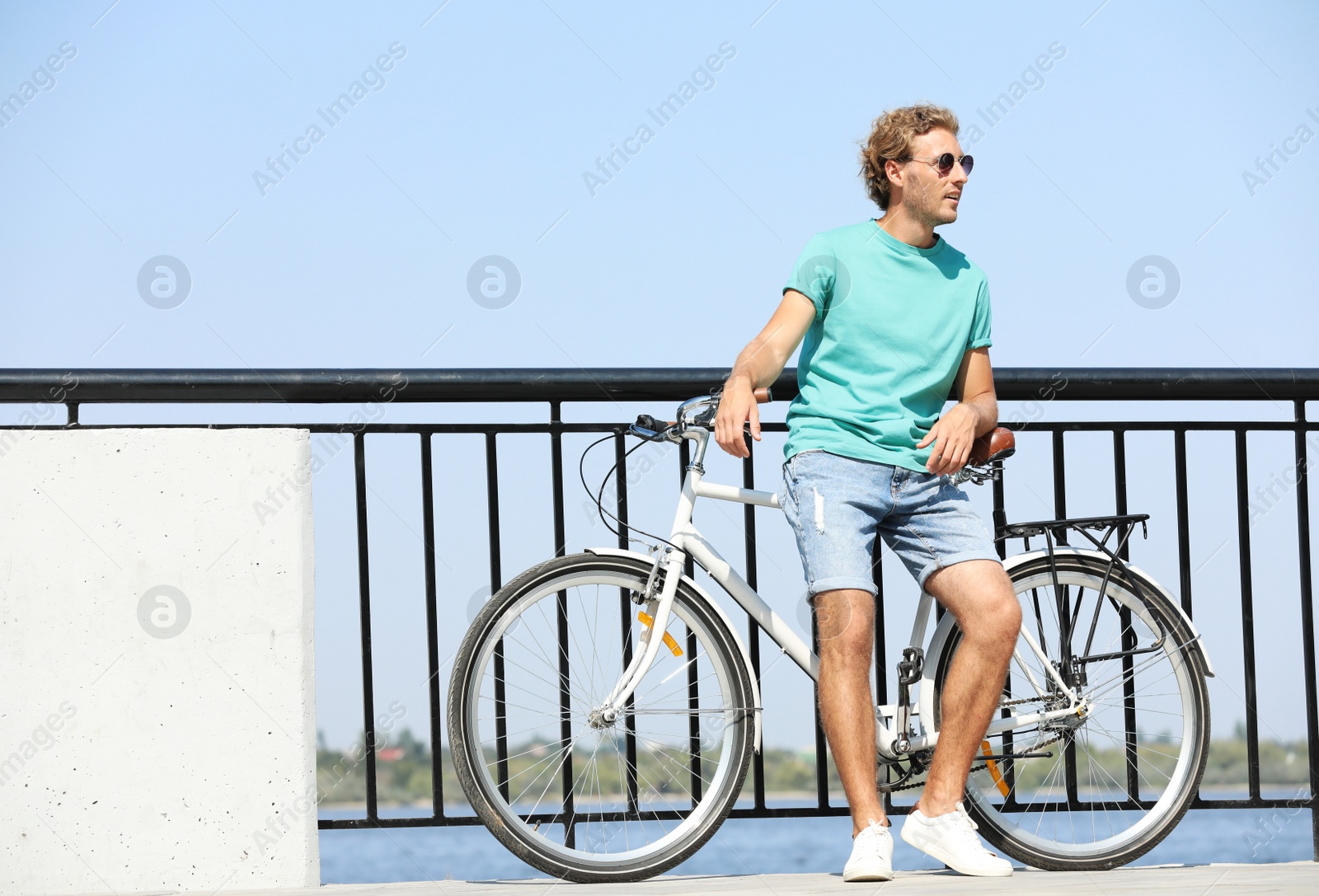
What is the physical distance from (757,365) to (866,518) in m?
0.44

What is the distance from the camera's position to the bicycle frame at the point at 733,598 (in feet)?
9.17

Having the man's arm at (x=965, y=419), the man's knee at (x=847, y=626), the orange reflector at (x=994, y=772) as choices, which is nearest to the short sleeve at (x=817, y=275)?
the man's arm at (x=965, y=419)

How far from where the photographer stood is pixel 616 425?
3207 mm

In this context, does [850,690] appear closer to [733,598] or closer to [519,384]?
[733,598]

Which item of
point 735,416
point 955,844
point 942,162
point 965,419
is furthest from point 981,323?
point 955,844

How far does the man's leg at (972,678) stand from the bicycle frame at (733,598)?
12cm

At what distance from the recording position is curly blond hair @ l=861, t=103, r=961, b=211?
2.84m

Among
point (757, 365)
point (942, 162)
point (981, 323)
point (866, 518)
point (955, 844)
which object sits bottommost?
point (955, 844)

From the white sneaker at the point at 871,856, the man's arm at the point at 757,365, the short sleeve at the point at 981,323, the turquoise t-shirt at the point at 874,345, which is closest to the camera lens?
the white sneaker at the point at 871,856

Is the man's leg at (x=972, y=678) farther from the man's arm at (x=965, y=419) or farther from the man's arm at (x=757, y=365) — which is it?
the man's arm at (x=757, y=365)

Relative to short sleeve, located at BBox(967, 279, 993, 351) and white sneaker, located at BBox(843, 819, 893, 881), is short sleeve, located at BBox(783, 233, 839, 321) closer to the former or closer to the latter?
short sleeve, located at BBox(967, 279, 993, 351)

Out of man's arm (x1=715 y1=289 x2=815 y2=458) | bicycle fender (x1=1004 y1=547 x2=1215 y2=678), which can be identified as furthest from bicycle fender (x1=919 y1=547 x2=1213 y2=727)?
man's arm (x1=715 y1=289 x2=815 y2=458)

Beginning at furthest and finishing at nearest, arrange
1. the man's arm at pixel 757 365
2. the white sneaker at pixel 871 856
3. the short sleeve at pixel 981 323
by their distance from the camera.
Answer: the short sleeve at pixel 981 323 → the man's arm at pixel 757 365 → the white sneaker at pixel 871 856

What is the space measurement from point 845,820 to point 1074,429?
4.19 ft
